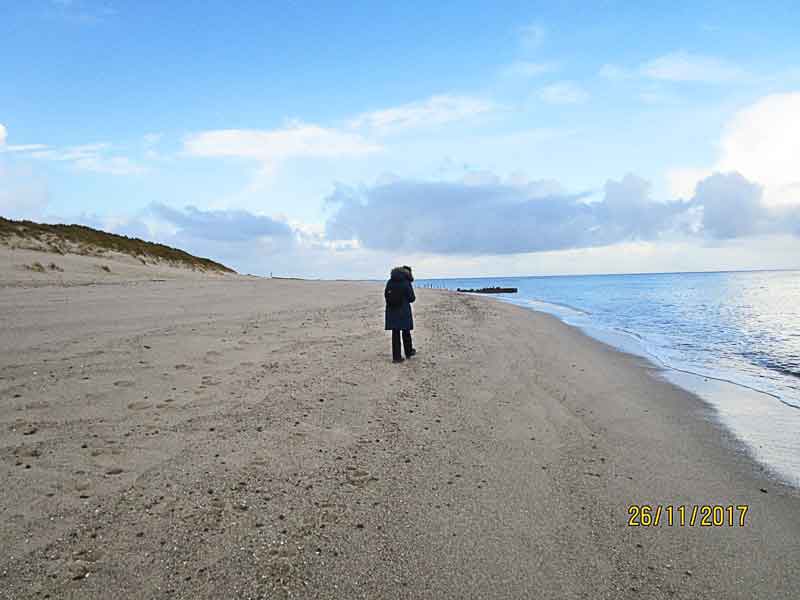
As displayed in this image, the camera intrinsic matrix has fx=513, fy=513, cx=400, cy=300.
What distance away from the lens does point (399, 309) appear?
1095 centimetres

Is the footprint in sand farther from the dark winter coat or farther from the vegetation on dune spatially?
the vegetation on dune

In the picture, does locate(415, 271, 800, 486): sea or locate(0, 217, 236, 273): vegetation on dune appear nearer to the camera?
locate(415, 271, 800, 486): sea

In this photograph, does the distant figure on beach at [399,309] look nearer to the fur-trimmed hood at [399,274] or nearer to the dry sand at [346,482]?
the fur-trimmed hood at [399,274]

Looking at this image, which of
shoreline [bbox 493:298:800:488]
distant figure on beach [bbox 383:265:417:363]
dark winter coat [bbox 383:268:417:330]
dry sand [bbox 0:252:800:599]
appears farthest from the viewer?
dark winter coat [bbox 383:268:417:330]

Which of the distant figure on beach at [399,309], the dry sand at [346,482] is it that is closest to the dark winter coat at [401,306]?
the distant figure on beach at [399,309]

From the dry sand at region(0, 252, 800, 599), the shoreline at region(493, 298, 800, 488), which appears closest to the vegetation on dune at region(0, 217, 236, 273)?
the dry sand at region(0, 252, 800, 599)

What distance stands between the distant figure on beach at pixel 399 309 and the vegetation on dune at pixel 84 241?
22.7 meters

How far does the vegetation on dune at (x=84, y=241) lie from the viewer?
1035 inches

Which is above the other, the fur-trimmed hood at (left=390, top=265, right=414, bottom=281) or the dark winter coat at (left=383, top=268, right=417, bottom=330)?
the fur-trimmed hood at (left=390, top=265, right=414, bottom=281)

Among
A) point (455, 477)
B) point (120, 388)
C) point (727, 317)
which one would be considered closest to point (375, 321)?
point (120, 388)

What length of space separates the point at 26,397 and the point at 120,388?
1.02 meters
